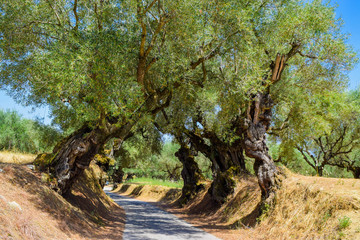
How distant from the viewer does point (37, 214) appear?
7621mm

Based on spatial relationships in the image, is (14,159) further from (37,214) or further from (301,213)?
(301,213)

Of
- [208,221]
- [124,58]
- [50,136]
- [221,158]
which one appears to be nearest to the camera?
[124,58]

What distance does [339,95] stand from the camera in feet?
50.0

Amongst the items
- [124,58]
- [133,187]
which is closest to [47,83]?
[124,58]

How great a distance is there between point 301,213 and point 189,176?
44.0 ft

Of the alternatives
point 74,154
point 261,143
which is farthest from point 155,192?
point 261,143

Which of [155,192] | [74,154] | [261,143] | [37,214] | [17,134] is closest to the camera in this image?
[37,214]

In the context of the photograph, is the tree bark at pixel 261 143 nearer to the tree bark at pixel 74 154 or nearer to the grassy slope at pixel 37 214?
the tree bark at pixel 74 154

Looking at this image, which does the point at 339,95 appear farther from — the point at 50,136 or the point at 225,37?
the point at 50,136

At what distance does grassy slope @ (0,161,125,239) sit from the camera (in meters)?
6.08


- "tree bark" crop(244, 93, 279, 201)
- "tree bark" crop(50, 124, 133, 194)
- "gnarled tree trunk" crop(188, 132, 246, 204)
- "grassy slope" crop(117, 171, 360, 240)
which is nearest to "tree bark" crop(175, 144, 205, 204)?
"gnarled tree trunk" crop(188, 132, 246, 204)

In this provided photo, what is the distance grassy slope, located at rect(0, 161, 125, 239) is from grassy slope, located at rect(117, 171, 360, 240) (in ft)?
16.8

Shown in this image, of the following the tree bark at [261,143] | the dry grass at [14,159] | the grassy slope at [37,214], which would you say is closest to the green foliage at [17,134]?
the dry grass at [14,159]

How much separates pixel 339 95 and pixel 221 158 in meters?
8.16
